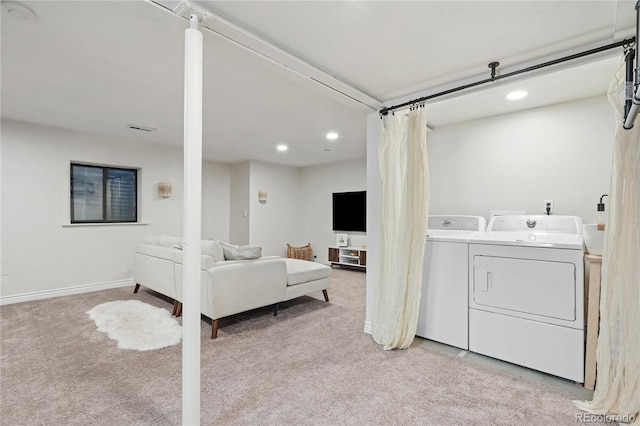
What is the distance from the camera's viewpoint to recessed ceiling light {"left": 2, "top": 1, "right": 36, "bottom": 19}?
5.35ft

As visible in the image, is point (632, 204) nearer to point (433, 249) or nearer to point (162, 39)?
point (433, 249)

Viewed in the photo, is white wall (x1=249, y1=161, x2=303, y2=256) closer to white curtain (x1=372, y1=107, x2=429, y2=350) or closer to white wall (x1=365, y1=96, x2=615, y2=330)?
white wall (x1=365, y1=96, x2=615, y2=330)

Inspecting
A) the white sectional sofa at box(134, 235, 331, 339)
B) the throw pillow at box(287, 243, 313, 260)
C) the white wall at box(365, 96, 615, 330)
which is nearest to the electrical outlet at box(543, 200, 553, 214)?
the white wall at box(365, 96, 615, 330)

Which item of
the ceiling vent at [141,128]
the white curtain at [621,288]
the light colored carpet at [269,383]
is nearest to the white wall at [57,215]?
the ceiling vent at [141,128]

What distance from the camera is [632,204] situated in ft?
5.44

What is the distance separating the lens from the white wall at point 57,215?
3740 millimetres

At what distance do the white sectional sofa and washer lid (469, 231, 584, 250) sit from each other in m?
1.90

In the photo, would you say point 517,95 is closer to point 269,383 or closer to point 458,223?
point 458,223

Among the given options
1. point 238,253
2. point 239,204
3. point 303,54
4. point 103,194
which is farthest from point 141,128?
point 303,54

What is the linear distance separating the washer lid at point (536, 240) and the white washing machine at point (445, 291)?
15 cm

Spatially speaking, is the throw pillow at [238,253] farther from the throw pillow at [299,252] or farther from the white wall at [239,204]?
the throw pillow at [299,252]

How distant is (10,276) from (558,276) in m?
5.66

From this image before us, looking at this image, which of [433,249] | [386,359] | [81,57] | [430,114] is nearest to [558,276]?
[433,249]

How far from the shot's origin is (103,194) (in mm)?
4621
